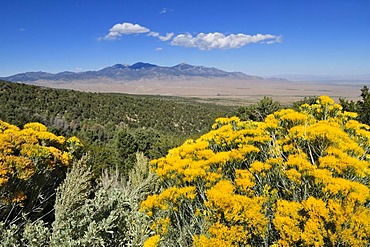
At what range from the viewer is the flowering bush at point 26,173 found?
16.2 feet

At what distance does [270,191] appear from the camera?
3.76 meters

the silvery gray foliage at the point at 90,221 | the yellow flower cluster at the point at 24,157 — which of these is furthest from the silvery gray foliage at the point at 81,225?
the yellow flower cluster at the point at 24,157

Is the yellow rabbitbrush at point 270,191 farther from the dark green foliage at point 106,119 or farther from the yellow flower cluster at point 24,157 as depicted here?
the dark green foliage at point 106,119

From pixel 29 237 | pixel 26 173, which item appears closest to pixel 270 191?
pixel 29 237

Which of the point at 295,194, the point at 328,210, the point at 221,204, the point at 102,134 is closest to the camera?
the point at 328,210

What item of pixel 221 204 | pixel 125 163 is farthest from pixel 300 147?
pixel 125 163

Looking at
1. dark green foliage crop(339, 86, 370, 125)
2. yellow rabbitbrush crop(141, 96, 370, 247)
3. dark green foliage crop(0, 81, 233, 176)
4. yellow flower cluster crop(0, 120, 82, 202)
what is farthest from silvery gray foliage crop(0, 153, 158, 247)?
dark green foliage crop(0, 81, 233, 176)

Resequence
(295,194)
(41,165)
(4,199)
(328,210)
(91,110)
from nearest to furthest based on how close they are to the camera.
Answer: (328,210)
(295,194)
(4,199)
(41,165)
(91,110)

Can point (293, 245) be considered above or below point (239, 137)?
below

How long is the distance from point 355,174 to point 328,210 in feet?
3.16

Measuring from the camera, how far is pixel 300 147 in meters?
4.34

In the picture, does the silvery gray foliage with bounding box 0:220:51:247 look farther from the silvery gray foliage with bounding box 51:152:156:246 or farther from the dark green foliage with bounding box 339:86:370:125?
the dark green foliage with bounding box 339:86:370:125

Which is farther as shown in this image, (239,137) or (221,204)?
(239,137)

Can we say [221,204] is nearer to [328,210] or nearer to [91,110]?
[328,210]
